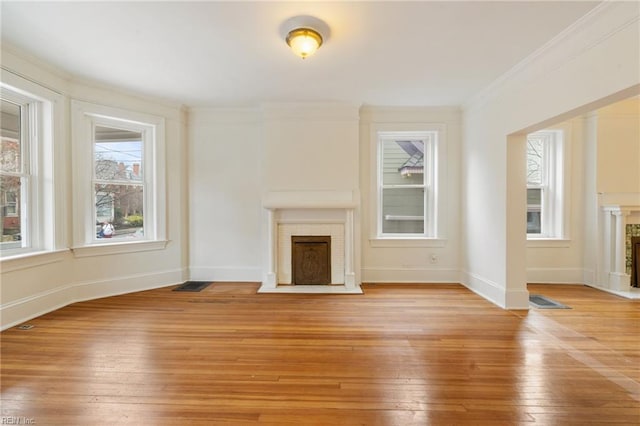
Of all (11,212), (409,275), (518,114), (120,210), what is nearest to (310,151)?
(409,275)

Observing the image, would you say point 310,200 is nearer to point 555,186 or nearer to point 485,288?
point 485,288

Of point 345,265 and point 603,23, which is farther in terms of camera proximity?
point 345,265

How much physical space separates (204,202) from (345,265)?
88.1 inches

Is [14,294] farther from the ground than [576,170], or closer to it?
closer to it

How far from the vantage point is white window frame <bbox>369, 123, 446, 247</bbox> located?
14.1ft

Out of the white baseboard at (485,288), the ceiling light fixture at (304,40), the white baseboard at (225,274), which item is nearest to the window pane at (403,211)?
the white baseboard at (485,288)

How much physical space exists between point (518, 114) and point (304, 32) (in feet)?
7.51

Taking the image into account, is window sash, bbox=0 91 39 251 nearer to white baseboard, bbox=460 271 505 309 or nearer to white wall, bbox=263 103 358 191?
white wall, bbox=263 103 358 191

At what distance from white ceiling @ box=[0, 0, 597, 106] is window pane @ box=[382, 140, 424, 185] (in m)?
0.91

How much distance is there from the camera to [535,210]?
4.36 meters

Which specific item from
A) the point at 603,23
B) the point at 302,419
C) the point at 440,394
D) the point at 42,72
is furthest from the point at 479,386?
the point at 42,72

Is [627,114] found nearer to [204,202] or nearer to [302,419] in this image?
[302,419]

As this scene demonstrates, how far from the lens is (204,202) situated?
14.2 ft

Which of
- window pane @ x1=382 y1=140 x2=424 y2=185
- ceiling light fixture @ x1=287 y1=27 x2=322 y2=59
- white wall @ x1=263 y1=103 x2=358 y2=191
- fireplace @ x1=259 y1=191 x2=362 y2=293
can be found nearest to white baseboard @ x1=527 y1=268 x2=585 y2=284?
window pane @ x1=382 y1=140 x2=424 y2=185
